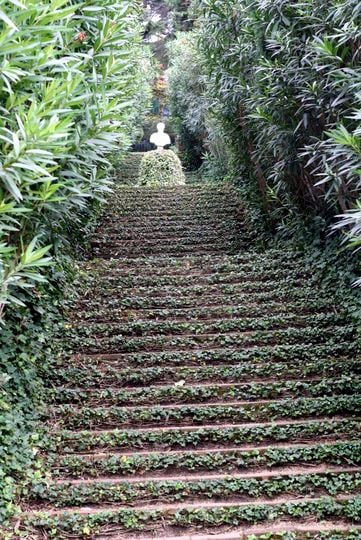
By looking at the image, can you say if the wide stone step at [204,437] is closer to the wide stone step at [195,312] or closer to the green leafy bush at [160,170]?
the wide stone step at [195,312]

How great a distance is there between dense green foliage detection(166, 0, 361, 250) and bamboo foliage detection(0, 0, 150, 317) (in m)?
1.49

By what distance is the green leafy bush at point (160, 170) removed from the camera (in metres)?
11.5

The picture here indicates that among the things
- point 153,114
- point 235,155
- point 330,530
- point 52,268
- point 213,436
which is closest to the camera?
point 330,530

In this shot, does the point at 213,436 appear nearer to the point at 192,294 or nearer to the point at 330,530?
the point at 330,530

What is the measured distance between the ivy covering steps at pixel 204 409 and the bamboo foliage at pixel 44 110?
112 centimetres

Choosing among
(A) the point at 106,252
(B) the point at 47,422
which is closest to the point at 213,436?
(B) the point at 47,422

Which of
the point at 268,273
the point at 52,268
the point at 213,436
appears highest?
the point at 52,268

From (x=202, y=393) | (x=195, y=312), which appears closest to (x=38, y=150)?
(x=202, y=393)

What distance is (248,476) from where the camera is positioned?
9.69 ft

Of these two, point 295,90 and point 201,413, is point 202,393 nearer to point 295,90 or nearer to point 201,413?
point 201,413

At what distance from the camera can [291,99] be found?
4652mm

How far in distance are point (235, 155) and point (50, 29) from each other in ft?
20.2

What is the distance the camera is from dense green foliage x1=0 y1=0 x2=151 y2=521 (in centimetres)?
213

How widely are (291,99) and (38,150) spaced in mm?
3247
